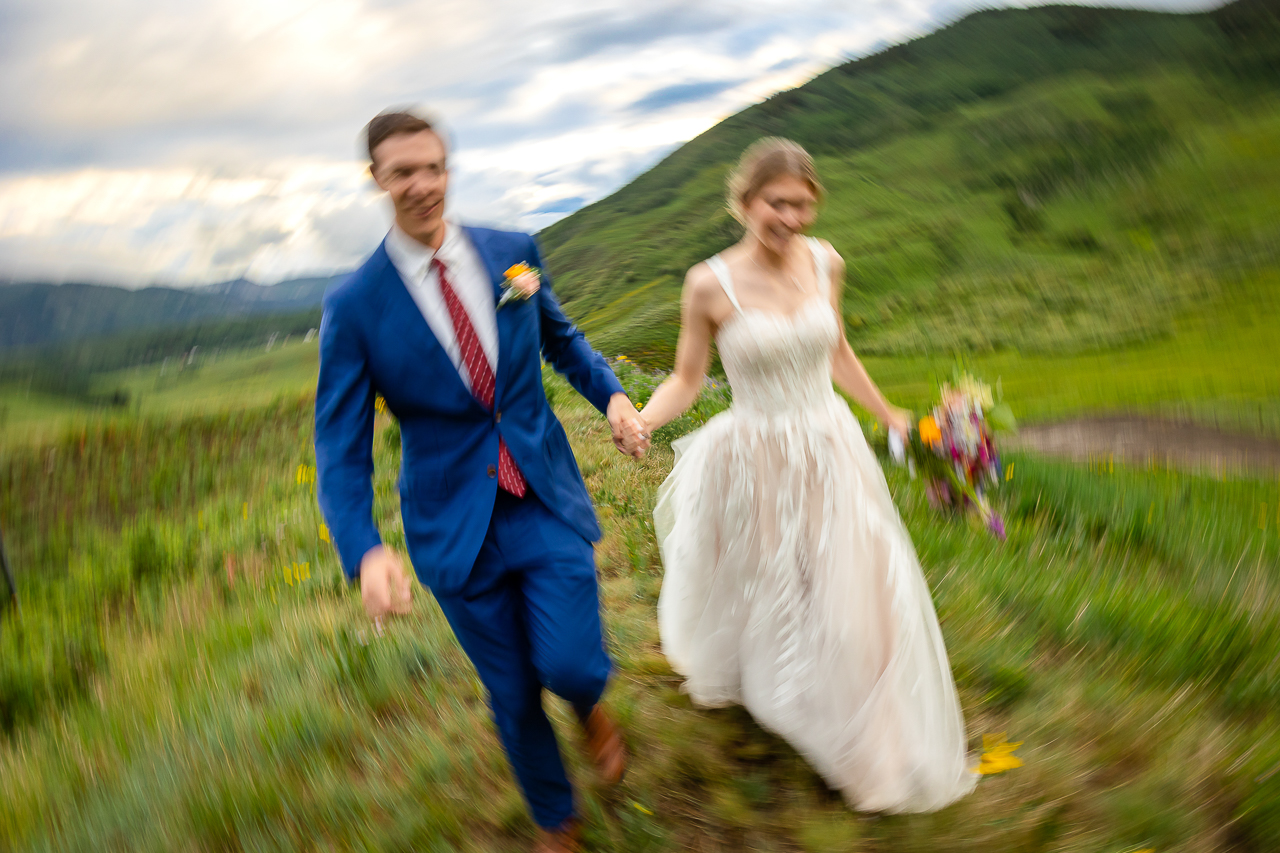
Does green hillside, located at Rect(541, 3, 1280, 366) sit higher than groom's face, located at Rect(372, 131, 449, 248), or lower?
lower

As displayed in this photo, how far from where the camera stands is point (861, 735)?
2648 mm

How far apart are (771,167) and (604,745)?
7.72ft

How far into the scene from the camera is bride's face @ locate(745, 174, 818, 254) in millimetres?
2725

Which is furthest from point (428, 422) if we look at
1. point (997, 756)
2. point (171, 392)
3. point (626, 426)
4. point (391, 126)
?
point (171, 392)

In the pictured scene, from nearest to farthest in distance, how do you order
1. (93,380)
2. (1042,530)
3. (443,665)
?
(443,665)
(1042,530)
(93,380)

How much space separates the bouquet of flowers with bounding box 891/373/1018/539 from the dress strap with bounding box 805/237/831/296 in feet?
3.50

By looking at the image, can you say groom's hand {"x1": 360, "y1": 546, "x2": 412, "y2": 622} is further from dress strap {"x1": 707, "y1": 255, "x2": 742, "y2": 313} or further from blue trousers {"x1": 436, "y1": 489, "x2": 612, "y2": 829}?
dress strap {"x1": 707, "y1": 255, "x2": 742, "y2": 313}

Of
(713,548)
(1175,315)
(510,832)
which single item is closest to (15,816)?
(510,832)

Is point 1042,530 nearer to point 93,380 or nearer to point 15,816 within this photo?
point 15,816

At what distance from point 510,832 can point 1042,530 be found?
3.63 metres

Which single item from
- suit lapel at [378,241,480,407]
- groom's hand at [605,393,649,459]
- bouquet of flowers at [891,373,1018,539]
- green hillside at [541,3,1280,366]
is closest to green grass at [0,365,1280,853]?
bouquet of flowers at [891,373,1018,539]

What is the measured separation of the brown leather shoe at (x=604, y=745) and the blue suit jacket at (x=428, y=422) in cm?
78

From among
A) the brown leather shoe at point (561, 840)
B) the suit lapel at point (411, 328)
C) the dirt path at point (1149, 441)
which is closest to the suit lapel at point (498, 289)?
the suit lapel at point (411, 328)

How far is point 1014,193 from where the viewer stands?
163 feet
